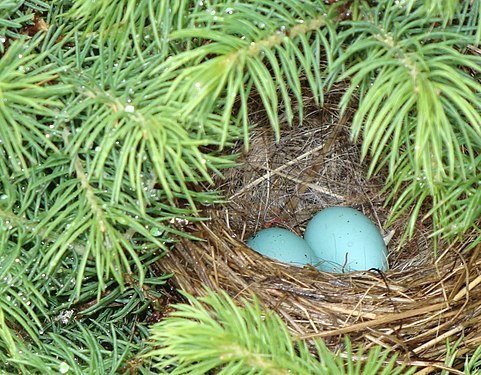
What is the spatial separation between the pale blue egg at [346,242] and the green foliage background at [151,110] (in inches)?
12.5

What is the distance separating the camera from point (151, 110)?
57cm

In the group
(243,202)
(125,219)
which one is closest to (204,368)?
(125,219)

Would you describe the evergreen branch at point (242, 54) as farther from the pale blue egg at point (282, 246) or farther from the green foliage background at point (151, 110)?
the pale blue egg at point (282, 246)

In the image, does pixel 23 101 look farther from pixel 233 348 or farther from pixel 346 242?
pixel 346 242

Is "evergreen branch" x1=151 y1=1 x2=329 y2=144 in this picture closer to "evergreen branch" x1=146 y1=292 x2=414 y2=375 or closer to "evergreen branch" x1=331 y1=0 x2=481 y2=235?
"evergreen branch" x1=331 y1=0 x2=481 y2=235

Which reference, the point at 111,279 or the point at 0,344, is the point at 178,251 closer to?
the point at 111,279

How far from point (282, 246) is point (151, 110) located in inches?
18.8

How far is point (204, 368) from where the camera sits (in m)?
0.57

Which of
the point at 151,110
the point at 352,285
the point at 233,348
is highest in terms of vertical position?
the point at 151,110

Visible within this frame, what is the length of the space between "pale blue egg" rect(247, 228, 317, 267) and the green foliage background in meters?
0.29

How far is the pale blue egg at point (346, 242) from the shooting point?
1.01 m

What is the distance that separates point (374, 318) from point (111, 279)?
292 mm

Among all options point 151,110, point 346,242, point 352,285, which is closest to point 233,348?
point 151,110

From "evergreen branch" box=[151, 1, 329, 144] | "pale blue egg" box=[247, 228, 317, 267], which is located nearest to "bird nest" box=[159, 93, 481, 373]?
"pale blue egg" box=[247, 228, 317, 267]
